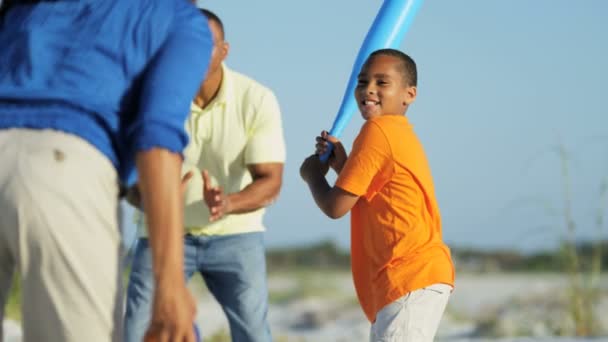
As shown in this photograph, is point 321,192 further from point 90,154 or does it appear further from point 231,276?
point 90,154

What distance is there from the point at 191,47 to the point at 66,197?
0.35 m

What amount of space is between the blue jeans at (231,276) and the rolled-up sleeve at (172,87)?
2402 millimetres

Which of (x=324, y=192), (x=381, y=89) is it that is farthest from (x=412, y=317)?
(x=381, y=89)

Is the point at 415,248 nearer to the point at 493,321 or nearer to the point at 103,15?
the point at 103,15

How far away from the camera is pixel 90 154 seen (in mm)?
1852

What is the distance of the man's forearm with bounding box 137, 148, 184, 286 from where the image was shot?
5.95 ft

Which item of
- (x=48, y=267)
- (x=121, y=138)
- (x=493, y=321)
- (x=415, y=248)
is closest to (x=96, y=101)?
(x=121, y=138)

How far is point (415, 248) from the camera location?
3584 millimetres

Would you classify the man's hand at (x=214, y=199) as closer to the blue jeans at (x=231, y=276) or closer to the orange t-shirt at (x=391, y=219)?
the blue jeans at (x=231, y=276)

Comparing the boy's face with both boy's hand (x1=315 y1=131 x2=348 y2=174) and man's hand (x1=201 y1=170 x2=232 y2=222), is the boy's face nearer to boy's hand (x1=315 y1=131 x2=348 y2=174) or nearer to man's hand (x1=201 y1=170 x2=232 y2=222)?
boy's hand (x1=315 y1=131 x2=348 y2=174)

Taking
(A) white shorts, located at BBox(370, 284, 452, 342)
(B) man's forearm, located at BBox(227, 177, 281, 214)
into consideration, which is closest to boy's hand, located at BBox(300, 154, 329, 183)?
(B) man's forearm, located at BBox(227, 177, 281, 214)

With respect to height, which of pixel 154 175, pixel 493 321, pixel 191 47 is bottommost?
pixel 493 321

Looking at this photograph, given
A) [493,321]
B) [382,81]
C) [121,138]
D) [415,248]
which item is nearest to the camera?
[121,138]

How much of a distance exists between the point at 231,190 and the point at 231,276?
0.33 metres
